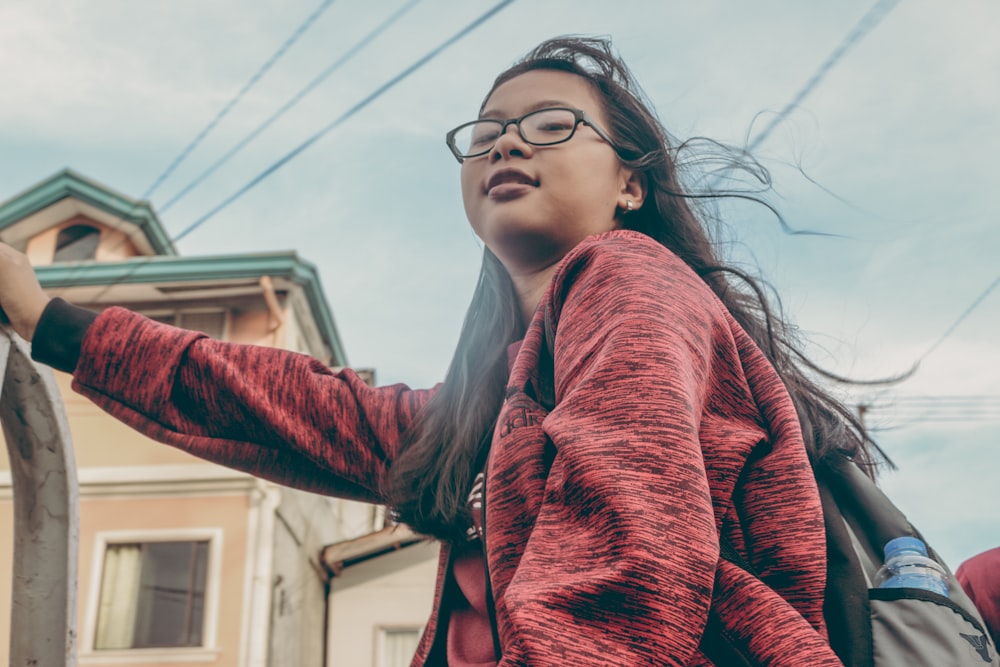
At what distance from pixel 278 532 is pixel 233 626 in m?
1.17

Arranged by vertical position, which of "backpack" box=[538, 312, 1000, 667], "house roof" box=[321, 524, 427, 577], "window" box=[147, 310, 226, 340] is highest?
"window" box=[147, 310, 226, 340]

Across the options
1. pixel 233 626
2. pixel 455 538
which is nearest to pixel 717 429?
pixel 455 538

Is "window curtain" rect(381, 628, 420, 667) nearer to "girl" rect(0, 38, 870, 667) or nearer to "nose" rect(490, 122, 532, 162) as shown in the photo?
"girl" rect(0, 38, 870, 667)

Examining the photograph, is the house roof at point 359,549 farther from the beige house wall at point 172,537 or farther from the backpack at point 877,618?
the backpack at point 877,618

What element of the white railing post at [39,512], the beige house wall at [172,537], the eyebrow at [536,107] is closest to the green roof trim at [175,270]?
the beige house wall at [172,537]

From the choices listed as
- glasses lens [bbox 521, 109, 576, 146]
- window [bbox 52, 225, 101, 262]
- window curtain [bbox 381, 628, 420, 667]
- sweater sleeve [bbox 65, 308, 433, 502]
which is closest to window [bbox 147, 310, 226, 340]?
window [bbox 52, 225, 101, 262]

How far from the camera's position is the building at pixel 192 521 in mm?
11141

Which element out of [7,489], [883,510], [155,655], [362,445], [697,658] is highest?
[7,489]

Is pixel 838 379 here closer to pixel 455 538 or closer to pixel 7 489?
pixel 455 538

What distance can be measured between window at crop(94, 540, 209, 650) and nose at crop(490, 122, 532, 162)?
413 inches

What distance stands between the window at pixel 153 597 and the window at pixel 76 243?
3.83 m

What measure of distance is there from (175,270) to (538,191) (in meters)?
11.3

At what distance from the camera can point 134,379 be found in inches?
60.6

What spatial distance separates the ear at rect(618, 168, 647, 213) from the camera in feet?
5.25
